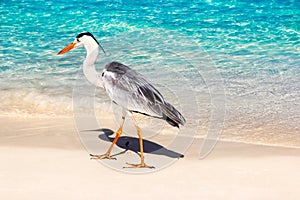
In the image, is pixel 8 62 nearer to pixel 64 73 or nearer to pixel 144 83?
pixel 64 73

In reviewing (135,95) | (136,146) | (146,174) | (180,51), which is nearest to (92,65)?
(135,95)

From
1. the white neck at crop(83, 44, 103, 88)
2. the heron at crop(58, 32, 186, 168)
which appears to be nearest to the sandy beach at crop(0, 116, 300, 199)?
the heron at crop(58, 32, 186, 168)

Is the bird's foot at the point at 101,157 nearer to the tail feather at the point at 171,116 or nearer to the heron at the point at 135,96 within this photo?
the heron at the point at 135,96


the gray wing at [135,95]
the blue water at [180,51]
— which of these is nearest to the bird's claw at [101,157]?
the gray wing at [135,95]

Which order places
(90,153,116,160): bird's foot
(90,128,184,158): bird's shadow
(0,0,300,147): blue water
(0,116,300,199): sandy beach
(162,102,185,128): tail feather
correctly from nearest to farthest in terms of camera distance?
(0,116,300,199): sandy beach < (162,102,185,128): tail feather < (90,153,116,160): bird's foot < (90,128,184,158): bird's shadow < (0,0,300,147): blue water

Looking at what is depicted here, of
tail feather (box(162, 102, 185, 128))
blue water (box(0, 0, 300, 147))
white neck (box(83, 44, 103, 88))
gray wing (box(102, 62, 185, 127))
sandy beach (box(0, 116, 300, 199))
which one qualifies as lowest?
sandy beach (box(0, 116, 300, 199))

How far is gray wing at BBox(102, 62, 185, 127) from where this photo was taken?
5094 mm

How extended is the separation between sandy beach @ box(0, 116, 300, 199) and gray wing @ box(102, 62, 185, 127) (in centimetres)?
40

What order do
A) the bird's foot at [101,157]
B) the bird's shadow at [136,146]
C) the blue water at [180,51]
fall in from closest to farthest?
the bird's foot at [101,157] < the bird's shadow at [136,146] < the blue water at [180,51]

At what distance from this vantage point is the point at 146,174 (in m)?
4.94

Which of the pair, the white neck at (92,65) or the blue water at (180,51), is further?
the blue water at (180,51)

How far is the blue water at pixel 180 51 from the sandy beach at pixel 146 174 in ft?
2.83

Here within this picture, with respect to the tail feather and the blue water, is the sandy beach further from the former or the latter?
the blue water

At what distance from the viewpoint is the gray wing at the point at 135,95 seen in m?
5.09
